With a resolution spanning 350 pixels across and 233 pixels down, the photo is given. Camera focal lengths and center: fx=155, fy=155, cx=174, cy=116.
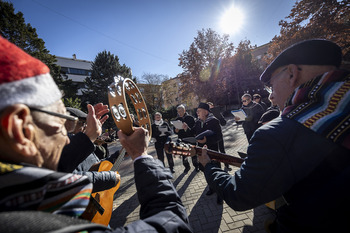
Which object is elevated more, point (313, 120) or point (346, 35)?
point (346, 35)

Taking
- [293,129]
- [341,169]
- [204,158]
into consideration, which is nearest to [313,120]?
[293,129]

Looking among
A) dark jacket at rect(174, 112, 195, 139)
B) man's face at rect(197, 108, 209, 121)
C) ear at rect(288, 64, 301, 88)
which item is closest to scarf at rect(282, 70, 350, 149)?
ear at rect(288, 64, 301, 88)

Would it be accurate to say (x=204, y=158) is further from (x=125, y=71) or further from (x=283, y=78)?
(x=125, y=71)

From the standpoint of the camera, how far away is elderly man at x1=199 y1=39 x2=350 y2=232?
0.99 m

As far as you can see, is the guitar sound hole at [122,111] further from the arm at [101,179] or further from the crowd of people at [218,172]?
the arm at [101,179]

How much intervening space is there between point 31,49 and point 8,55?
25.1 meters

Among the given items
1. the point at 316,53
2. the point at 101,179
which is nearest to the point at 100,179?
the point at 101,179

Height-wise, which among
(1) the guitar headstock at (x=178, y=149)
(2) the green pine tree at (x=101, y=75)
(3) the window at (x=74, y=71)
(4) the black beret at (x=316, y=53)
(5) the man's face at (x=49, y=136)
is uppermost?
(3) the window at (x=74, y=71)

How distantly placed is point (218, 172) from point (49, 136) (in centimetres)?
144

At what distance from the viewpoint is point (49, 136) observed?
88 centimetres

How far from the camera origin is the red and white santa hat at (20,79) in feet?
A: 2.25

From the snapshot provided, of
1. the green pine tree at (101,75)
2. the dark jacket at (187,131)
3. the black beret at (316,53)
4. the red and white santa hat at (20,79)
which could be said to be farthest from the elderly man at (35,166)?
the green pine tree at (101,75)

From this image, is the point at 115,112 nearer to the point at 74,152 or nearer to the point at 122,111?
the point at 122,111

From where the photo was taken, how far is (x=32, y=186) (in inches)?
25.4
